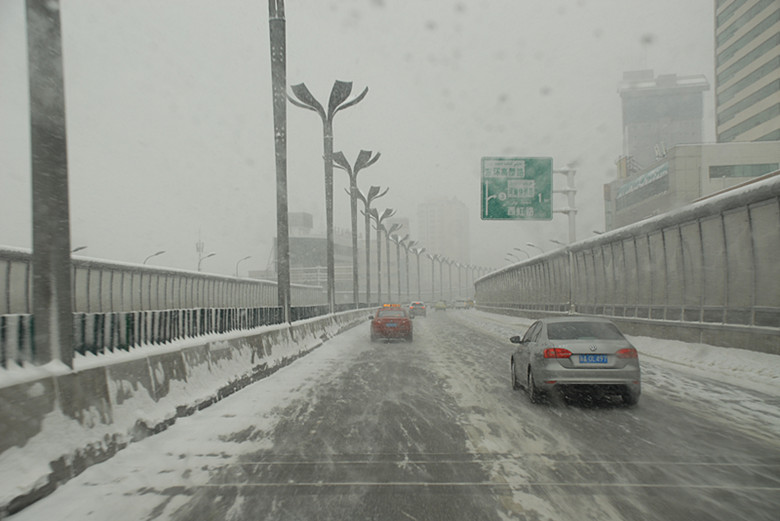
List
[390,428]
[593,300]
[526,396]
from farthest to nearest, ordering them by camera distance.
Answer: [593,300] < [526,396] < [390,428]

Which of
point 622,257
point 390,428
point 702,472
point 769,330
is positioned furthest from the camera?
point 622,257

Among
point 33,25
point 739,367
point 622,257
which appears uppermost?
point 33,25

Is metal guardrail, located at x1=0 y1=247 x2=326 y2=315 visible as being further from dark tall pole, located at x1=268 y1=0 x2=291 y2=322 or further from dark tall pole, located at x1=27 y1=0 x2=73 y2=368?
dark tall pole, located at x1=27 y1=0 x2=73 y2=368

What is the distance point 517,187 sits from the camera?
27.8 metres

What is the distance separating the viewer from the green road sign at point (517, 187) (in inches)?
1091

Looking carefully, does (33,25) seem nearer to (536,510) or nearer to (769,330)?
(536,510)

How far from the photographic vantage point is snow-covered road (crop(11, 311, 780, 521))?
185 inches

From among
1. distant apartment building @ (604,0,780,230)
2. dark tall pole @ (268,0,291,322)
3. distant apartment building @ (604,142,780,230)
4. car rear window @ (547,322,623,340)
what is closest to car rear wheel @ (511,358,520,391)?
car rear window @ (547,322,623,340)

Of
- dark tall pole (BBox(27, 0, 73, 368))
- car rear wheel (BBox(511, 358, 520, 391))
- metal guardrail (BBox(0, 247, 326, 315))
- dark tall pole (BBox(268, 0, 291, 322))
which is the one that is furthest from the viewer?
dark tall pole (BBox(268, 0, 291, 322))

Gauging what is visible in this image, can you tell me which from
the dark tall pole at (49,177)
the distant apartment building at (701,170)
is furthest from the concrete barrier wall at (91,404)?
the distant apartment building at (701,170)

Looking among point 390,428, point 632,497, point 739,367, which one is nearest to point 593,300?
point 739,367

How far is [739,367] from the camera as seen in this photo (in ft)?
42.4

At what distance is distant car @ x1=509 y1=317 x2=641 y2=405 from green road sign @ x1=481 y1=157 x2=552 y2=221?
61.1ft

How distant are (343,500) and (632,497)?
87.3 inches
